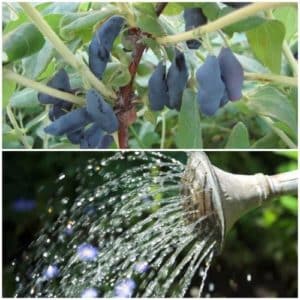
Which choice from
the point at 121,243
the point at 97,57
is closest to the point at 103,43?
the point at 97,57

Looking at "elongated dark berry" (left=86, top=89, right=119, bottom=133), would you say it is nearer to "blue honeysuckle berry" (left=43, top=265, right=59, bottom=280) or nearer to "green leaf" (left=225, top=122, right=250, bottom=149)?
"green leaf" (left=225, top=122, right=250, bottom=149)

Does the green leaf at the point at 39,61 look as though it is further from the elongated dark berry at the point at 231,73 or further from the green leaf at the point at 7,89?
the elongated dark berry at the point at 231,73

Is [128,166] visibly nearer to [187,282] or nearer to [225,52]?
[187,282]

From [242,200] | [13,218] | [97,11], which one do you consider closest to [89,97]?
[97,11]

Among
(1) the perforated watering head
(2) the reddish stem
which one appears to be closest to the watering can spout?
(1) the perforated watering head

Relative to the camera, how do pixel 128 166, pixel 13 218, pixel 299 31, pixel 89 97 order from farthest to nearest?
1. pixel 13 218
2. pixel 128 166
3. pixel 299 31
4. pixel 89 97

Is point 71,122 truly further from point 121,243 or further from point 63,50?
point 121,243

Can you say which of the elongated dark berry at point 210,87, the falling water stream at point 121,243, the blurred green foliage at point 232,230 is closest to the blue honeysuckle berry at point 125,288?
the falling water stream at point 121,243

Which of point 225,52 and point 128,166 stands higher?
point 225,52
